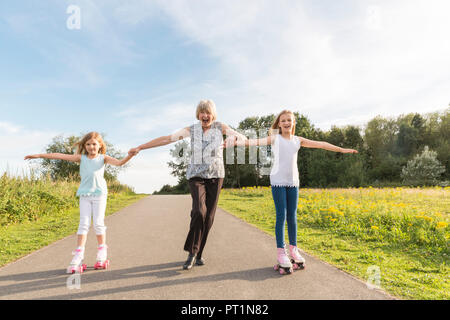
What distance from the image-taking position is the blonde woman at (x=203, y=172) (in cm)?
412

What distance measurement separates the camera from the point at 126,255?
15.9 ft

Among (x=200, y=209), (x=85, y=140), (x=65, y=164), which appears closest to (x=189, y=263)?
(x=200, y=209)

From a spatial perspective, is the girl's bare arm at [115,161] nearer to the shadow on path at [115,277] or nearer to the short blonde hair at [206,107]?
the short blonde hair at [206,107]

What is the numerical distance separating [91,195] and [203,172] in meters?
1.61

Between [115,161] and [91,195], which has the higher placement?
[115,161]

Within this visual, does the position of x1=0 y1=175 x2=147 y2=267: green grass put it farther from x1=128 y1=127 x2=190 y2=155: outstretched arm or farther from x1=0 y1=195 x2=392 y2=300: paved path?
x1=128 y1=127 x2=190 y2=155: outstretched arm

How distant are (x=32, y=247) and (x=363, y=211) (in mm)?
7866

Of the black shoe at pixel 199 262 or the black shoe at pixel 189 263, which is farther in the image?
the black shoe at pixel 199 262

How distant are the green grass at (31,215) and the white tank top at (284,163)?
4.27 m

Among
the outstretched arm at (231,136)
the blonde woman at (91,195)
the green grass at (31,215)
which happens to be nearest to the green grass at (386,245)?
the outstretched arm at (231,136)

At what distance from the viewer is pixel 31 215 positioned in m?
9.56

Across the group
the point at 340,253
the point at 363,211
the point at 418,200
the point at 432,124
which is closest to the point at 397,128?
the point at 432,124

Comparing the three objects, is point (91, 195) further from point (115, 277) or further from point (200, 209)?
point (200, 209)
